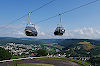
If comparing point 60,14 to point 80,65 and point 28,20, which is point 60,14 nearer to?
point 28,20

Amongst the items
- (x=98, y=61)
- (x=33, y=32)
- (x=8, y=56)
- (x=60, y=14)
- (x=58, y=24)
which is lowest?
(x=98, y=61)

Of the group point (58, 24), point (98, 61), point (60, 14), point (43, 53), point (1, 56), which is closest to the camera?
point (60, 14)

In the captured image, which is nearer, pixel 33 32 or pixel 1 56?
pixel 33 32

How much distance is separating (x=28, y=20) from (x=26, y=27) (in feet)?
6.75

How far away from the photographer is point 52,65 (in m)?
51.1

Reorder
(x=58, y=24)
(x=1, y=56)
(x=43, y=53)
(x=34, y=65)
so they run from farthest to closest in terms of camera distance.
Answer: (x=43, y=53) < (x=1, y=56) < (x=34, y=65) < (x=58, y=24)

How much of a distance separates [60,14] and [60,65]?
38.3 meters

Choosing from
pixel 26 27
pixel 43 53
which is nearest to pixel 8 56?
pixel 43 53

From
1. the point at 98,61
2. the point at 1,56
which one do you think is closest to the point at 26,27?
the point at 1,56

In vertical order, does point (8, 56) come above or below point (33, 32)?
below

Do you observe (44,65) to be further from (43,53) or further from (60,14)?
(60,14)

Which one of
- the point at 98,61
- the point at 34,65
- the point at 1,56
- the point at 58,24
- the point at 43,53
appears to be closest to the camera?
the point at 58,24

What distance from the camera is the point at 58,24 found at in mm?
18922

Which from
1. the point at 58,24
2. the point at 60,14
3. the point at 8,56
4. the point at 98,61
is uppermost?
the point at 60,14
